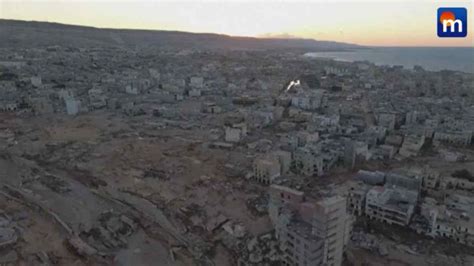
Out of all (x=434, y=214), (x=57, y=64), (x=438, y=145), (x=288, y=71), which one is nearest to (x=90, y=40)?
(x=57, y=64)

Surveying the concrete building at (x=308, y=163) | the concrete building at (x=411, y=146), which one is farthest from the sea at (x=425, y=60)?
the concrete building at (x=308, y=163)

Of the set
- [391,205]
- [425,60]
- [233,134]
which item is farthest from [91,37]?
[391,205]

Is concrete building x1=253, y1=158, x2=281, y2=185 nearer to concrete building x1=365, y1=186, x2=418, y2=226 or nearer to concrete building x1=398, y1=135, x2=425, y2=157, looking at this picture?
concrete building x1=365, y1=186, x2=418, y2=226

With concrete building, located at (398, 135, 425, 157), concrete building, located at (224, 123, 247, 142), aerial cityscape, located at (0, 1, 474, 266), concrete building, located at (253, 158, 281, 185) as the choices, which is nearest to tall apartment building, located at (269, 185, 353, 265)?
aerial cityscape, located at (0, 1, 474, 266)

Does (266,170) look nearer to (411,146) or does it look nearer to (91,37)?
(411,146)

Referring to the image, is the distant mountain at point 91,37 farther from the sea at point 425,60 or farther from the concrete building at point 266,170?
the concrete building at point 266,170

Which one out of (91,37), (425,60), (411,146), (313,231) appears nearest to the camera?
(313,231)
